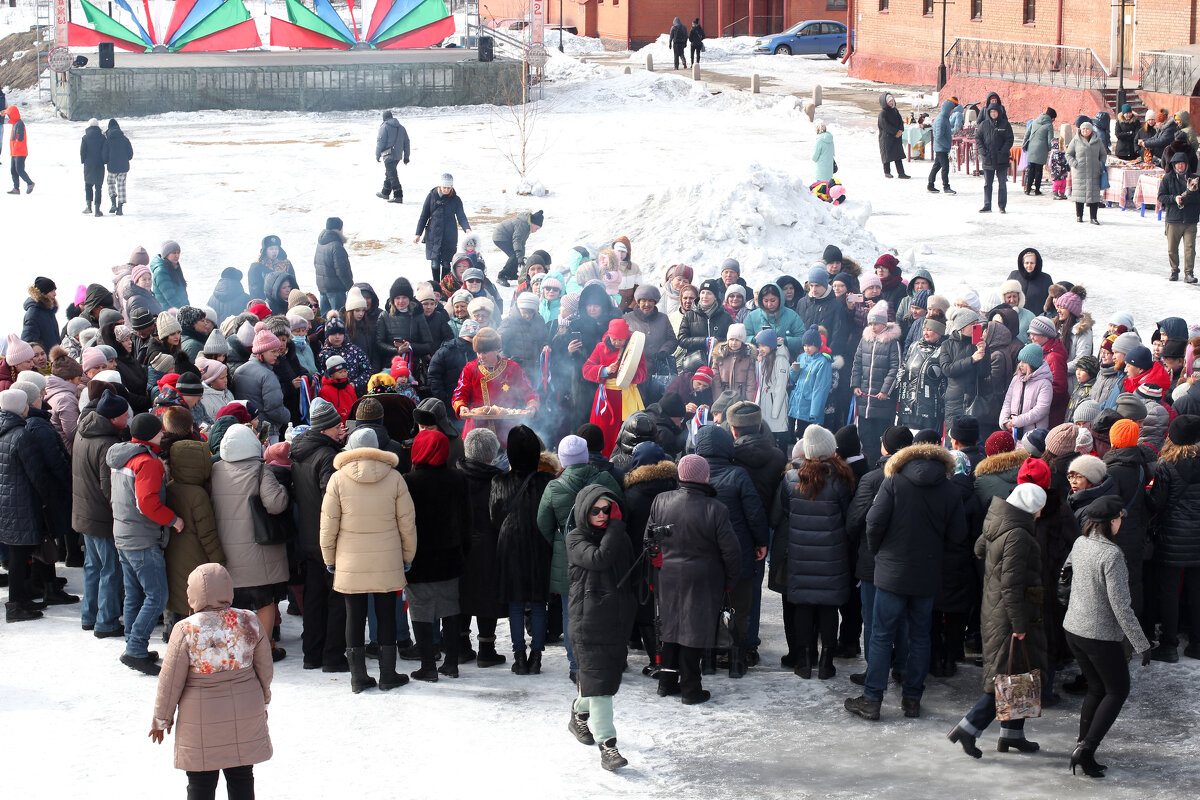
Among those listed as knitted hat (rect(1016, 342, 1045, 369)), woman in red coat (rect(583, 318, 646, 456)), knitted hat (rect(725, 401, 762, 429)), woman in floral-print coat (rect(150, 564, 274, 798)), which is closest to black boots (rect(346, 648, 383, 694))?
woman in floral-print coat (rect(150, 564, 274, 798))

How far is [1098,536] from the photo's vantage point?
6875 mm

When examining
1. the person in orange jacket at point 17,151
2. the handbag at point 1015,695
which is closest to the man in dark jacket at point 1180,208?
the handbag at point 1015,695

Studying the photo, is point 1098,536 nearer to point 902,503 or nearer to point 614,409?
point 902,503

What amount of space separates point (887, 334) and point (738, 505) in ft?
12.2

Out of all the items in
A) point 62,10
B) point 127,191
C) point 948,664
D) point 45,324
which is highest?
point 62,10

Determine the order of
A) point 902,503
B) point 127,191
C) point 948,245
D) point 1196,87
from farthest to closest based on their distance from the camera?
point 1196,87, point 127,191, point 948,245, point 902,503

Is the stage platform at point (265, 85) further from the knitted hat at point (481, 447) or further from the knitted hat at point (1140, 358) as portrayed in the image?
the knitted hat at point (481, 447)

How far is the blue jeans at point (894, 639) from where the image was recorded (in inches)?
295

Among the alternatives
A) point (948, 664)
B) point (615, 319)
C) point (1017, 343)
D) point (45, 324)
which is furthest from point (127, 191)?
point (948, 664)

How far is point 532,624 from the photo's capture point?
823cm

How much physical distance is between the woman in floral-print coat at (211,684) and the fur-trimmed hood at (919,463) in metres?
3.50

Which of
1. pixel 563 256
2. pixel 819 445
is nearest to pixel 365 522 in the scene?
pixel 819 445

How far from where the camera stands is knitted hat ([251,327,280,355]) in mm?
10109

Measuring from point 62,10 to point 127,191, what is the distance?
50.4ft
